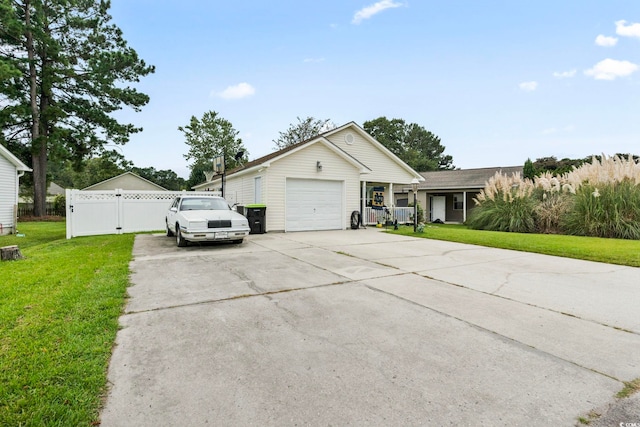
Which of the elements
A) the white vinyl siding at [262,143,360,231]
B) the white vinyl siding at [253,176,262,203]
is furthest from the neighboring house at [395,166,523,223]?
the white vinyl siding at [253,176,262,203]

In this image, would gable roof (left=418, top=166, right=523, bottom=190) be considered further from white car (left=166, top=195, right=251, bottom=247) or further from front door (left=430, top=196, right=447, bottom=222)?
white car (left=166, top=195, right=251, bottom=247)

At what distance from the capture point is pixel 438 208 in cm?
2370

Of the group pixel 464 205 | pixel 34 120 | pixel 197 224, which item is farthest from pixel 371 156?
pixel 34 120

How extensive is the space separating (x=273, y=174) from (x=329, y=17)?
23.1ft

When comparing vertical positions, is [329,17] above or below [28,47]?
below

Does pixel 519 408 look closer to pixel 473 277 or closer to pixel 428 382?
pixel 428 382

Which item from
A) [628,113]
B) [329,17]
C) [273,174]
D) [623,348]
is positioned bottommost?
[623,348]

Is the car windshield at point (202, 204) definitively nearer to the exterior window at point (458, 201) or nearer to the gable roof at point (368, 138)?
the gable roof at point (368, 138)

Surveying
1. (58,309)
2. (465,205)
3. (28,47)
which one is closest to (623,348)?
(58,309)

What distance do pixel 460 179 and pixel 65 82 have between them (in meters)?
28.1

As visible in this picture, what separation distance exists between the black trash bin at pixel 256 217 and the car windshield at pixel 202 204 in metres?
2.24

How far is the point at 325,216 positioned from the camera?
555 inches

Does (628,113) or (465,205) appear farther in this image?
(465,205)

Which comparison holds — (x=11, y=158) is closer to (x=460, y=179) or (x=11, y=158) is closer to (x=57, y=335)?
(x=57, y=335)
